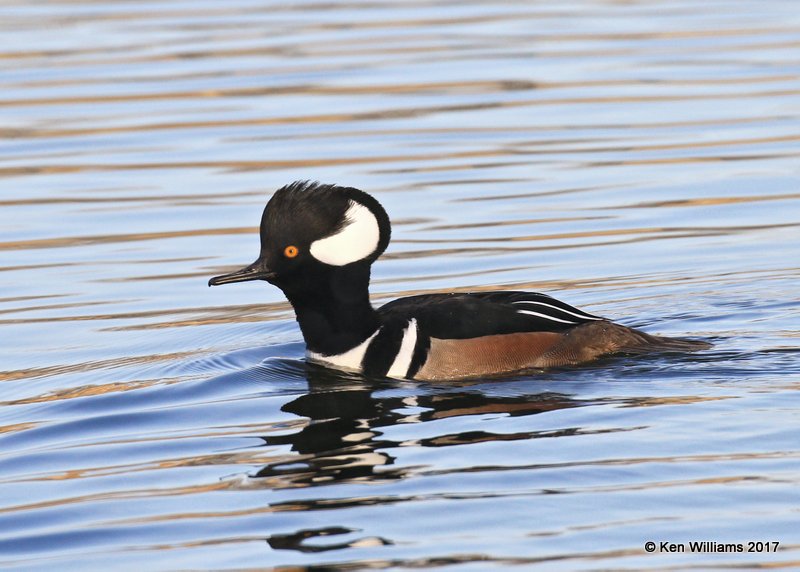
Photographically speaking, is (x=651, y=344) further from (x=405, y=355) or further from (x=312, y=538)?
(x=312, y=538)

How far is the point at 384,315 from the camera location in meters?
8.44

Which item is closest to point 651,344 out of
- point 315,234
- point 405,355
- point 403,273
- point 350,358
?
point 405,355

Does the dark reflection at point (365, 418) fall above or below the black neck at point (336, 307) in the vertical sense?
below

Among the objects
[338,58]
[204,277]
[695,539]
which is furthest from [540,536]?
[338,58]

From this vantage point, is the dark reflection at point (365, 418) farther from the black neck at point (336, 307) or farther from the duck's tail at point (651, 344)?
the duck's tail at point (651, 344)

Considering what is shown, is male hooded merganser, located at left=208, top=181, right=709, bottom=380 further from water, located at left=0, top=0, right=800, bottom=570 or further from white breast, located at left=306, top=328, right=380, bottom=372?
water, located at left=0, top=0, right=800, bottom=570

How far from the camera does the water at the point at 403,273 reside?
5984 millimetres

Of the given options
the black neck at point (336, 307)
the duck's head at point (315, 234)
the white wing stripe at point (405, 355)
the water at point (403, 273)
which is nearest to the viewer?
the water at point (403, 273)

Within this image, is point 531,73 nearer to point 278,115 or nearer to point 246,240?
point 278,115

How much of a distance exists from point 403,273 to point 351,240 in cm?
295

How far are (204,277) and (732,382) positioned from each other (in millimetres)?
4569

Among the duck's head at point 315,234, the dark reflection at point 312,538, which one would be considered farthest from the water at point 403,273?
the duck's head at point 315,234

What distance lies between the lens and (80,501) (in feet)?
21.1

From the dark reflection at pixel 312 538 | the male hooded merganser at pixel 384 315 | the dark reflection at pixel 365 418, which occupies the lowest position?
the dark reflection at pixel 312 538
